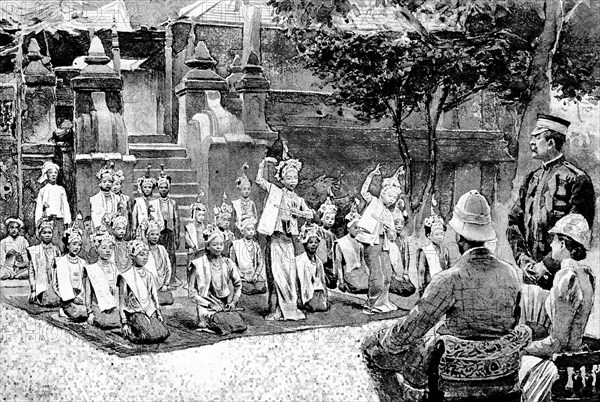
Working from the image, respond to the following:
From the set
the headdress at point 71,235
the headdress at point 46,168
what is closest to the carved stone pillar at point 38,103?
the headdress at point 46,168

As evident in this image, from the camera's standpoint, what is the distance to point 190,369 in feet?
16.8

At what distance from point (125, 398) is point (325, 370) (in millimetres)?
1242

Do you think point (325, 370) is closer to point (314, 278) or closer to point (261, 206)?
point (314, 278)

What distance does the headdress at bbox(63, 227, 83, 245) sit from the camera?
5.04m

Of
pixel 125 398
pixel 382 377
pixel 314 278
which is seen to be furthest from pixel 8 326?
pixel 382 377

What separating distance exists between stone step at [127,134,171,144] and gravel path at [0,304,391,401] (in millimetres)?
1224

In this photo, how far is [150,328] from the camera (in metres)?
5.05

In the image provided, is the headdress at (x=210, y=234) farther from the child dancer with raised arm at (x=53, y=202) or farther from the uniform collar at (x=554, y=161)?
the uniform collar at (x=554, y=161)

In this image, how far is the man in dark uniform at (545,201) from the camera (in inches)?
220

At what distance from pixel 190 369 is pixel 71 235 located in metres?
1.08

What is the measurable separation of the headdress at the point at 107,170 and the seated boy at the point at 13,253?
541 millimetres

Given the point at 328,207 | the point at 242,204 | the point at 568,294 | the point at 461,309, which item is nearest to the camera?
the point at 461,309

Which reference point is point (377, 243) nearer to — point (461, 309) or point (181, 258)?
point (461, 309)

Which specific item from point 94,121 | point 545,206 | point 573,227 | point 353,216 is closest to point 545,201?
point 545,206
